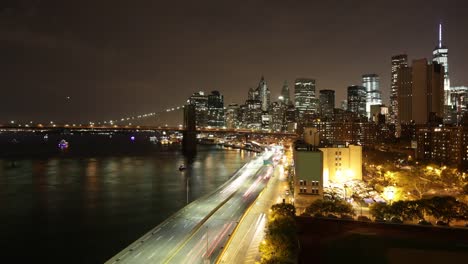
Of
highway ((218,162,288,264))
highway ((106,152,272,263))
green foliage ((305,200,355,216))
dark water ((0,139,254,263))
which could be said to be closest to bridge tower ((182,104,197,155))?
dark water ((0,139,254,263))

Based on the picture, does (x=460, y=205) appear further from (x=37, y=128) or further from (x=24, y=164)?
(x=37, y=128)

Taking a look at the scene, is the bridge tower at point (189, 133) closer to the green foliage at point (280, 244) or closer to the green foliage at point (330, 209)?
the green foliage at point (330, 209)

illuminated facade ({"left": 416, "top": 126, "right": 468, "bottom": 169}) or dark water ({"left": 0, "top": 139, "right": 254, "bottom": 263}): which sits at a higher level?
illuminated facade ({"left": 416, "top": 126, "right": 468, "bottom": 169})

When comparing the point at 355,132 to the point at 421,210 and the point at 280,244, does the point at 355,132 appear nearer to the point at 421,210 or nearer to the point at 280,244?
the point at 421,210

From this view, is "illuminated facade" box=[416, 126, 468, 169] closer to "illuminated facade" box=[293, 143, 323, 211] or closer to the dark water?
"illuminated facade" box=[293, 143, 323, 211]

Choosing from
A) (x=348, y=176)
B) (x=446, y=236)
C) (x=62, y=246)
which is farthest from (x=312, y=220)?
(x=348, y=176)

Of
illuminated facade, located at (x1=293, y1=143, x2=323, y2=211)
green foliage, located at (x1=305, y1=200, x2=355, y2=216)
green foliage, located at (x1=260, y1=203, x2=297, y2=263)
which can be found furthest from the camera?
illuminated facade, located at (x1=293, y1=143, x2=323, y2=211)

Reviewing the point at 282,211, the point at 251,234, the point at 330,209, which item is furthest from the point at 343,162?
the point at 251,234
